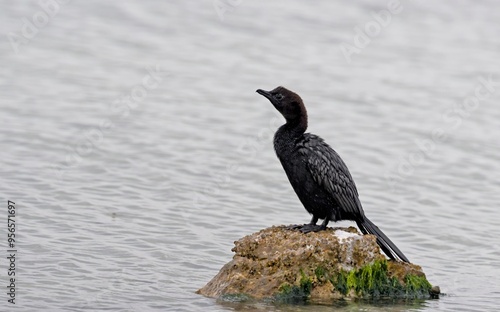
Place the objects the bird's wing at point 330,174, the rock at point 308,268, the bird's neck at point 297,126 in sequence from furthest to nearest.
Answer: the bird's neck at point 297,126 → the bird's wing at point 330,174 → the rock at point 308,268

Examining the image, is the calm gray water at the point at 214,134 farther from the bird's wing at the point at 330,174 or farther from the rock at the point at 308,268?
the bird's wing at the point at 330,174

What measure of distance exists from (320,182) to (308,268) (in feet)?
2.67

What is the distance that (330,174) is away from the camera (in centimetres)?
873

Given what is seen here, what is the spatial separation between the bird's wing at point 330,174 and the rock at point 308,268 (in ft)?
1.01

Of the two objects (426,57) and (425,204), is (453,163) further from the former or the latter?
(426,57)

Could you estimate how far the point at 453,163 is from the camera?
1502 centimetres

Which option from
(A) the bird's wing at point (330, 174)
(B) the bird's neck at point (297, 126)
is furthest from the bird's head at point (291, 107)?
(A) the bird's wing at point (330, 174)

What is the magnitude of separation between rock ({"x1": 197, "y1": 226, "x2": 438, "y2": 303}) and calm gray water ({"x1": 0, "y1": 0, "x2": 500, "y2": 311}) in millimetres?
185

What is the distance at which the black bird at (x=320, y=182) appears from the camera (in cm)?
871

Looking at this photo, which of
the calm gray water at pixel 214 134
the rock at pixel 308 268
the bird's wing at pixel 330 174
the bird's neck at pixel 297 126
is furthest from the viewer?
the calm gray water at pixel 214 134

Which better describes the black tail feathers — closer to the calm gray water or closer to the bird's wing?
the bird's wing

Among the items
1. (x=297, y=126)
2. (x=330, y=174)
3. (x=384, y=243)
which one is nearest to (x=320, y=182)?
(x=330, y=174)

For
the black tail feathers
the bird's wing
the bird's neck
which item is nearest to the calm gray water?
the black tail feathers

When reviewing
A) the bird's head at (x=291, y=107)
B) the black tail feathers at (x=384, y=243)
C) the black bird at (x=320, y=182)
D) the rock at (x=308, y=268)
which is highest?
the bird's head at (x=291, y=107)
